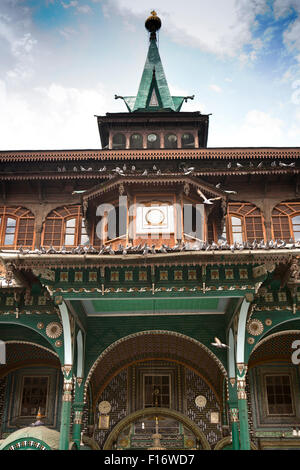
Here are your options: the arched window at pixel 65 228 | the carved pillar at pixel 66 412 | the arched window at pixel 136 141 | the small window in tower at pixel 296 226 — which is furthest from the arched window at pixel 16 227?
the small window in tower at pixel 296 226

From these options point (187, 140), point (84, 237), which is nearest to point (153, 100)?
point (187, 140)

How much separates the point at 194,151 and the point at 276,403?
30.7 feet

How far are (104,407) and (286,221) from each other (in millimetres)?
9027

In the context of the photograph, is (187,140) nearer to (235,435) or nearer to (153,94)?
(153,94)

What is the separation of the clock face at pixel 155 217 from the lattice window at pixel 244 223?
9.68 ft

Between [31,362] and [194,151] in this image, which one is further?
[194,151]

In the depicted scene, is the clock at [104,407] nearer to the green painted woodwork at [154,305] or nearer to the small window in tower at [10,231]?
the green painted woodwork at [154,305]

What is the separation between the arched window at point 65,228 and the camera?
666 inches

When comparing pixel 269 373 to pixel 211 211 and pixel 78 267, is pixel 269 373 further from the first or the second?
pixel 78 267

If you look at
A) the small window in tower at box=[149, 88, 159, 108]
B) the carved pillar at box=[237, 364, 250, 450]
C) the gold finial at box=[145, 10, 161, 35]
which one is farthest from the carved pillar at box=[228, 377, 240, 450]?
the gold finial at box=[145, 10, 161, 35]

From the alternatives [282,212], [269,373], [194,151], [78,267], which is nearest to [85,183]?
[194,151]

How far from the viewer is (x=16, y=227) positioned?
56.2ft
